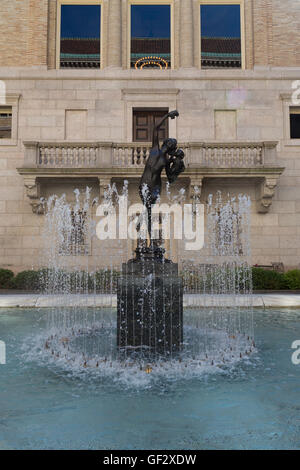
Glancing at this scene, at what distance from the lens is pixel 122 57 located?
62.6 feet

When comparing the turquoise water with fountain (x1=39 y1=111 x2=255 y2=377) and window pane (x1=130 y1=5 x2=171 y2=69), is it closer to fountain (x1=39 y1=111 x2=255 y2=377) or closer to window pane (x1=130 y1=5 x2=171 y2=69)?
fountain (x1=39 y1=111 x2=255 y2=377)

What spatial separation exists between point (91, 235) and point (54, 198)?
258 centimetres

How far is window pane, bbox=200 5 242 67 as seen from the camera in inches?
763

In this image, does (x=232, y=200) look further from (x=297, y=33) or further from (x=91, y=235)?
(x=297, y=33)

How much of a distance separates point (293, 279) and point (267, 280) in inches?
43.6

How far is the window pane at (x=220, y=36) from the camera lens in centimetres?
1938

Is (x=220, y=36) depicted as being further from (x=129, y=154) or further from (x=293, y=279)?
(x=293, y=279)

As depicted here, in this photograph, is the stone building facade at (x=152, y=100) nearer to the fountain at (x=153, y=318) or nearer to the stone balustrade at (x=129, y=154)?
the stone balustrade at (x=129, y=154)

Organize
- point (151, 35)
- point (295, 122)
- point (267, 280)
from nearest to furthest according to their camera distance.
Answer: point (267, 280) → point (295, 122) → point (151, 35)

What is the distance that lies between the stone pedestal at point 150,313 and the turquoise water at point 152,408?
Result: 1.09m

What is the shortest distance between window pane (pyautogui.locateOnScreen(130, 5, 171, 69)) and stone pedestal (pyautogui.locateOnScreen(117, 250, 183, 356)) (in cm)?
1634

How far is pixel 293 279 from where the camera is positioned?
1512cm

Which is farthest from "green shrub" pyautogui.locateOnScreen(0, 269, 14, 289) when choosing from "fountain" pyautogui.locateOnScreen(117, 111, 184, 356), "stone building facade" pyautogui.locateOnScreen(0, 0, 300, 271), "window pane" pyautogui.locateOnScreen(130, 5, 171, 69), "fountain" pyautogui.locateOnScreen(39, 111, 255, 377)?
"window pane" pyautogui.locateOnScreen(130, 5, 171, 69)

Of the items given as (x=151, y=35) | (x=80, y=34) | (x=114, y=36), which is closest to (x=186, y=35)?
(x=151, y=35)
